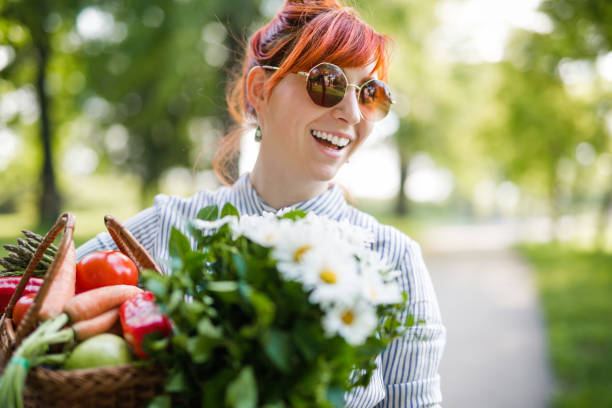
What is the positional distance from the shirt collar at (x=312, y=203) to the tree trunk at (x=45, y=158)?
8079mm

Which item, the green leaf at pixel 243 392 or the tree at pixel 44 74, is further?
the tree at pixel 44 74

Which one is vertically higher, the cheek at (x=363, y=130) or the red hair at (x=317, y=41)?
the red hair at (x=317, y=41)

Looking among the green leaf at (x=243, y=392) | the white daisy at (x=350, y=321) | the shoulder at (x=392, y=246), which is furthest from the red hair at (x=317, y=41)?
the green leaf at (x=243, y=392)

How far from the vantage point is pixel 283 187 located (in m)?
1.93

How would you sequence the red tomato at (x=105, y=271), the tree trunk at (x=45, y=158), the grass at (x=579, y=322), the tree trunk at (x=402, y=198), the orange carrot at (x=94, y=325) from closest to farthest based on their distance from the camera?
the orange carrot at (x=94, y=325), the red tomato at (x=105, y=271), the grass at (x=579, y=322), the tree trunk at (x=45, y=158), the tree trunk at (x=402, y=198)

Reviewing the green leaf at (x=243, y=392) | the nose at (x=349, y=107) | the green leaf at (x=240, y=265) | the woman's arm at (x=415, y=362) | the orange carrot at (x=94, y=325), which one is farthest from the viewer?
the nose at (x=349, y=107)

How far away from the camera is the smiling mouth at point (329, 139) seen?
177 cm

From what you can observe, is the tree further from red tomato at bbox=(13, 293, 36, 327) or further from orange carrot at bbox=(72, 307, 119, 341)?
orange carrot at bbox=(72, 307, 119, 341)

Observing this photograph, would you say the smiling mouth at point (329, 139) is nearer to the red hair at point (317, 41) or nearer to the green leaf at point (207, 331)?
the red hair at point (317, 41)

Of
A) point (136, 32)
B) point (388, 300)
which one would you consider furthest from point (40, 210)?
point (388, 300)

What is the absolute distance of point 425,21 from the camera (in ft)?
31.4

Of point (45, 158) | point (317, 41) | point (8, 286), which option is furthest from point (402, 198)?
point (8, 286)

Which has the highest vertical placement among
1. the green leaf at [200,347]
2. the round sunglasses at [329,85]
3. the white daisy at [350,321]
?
the round sunglasses at [329,85]

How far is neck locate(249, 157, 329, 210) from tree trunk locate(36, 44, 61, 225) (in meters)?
8.13
